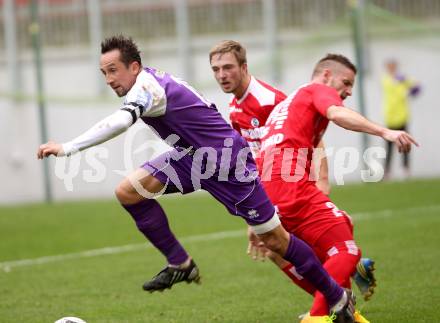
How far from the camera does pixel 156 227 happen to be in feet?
24.2

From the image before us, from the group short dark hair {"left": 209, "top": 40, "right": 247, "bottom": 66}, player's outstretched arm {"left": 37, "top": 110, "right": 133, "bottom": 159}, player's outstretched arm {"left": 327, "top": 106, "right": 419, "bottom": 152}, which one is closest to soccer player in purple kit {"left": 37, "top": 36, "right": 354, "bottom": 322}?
player's outstretched arm {"left": 37, "top": 110, "right": 133, "bottom": 159}

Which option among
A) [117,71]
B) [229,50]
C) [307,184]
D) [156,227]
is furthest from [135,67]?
[307,184]

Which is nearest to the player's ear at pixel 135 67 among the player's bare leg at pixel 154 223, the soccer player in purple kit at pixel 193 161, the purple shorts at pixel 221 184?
the soccer player in purple kit at pixel 193 161

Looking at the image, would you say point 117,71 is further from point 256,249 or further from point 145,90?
point 256,249

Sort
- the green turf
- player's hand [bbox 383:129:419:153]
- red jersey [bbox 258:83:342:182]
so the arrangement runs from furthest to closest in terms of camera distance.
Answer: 1. the green turf
2. red jersey [bbox 258:83:342:182]
3. player's hand [bbox 383:129:419:153]

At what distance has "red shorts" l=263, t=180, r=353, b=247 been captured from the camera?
22.5 feet

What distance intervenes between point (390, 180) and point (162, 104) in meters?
13.1

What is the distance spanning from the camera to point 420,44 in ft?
64.0

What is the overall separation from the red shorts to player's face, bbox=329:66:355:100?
Answer: 81 centimetres

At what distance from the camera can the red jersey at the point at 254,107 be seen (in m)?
7.59

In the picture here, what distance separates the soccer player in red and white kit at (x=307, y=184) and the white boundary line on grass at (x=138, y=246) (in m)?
4.76

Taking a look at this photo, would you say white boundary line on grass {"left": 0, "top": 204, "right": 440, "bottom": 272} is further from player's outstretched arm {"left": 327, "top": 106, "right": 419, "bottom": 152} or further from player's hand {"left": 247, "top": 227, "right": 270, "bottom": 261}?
player's outstretched arm {"left": 327, "top": 106, "right": 419, "bottom": 152}

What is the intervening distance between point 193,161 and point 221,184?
291 millimetres

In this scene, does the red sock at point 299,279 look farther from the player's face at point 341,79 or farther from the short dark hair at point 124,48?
the short dark hair at point 124,48
